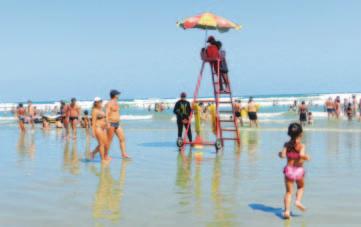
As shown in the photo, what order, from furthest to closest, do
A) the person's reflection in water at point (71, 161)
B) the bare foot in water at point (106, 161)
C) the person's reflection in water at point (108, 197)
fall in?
the bare foot in water at point (106, 161), the person's reflection in water at point (71, 161), the person's reflection in water at point (108, 197)

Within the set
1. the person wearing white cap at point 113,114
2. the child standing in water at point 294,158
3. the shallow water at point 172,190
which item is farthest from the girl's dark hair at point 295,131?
the person wearing white cap at point 113,114

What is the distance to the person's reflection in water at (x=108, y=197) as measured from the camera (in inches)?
239

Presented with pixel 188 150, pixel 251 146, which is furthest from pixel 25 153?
pixel 251 146

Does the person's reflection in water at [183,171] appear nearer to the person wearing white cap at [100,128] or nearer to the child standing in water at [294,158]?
the person wearing white cap at [100,128]

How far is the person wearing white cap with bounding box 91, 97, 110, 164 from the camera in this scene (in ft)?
37.6

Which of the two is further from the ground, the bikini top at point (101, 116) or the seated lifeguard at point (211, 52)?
the seated lifeguard at point (211, 52)

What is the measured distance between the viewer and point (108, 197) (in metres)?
7.18

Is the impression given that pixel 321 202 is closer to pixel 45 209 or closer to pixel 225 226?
pixel 225 226

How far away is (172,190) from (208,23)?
6321 millimetres

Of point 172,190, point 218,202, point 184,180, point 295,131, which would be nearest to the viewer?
point 295,131

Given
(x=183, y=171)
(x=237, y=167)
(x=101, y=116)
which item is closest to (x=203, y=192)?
(x=183, y=171)

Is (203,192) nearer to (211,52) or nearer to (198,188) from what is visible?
(198,188)

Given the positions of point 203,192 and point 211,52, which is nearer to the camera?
point 203,192

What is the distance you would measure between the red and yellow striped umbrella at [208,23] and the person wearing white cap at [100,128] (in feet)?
10.2
